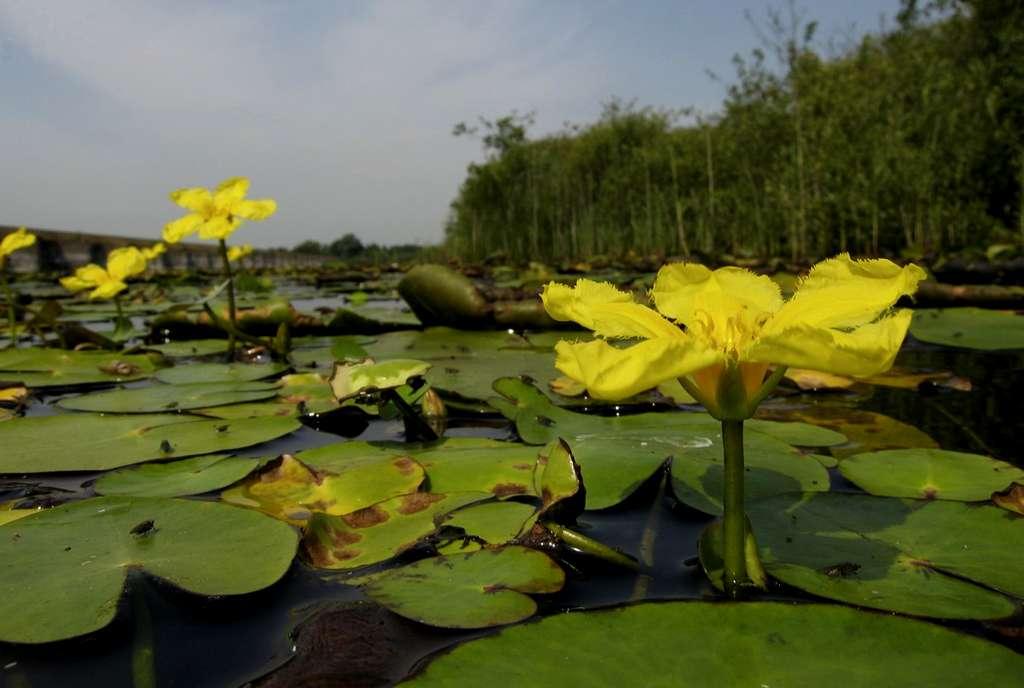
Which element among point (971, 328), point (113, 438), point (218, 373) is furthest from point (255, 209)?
point (971, 328)

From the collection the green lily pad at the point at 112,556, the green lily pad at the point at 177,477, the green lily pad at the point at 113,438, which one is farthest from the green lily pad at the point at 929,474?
the green lily pad at the point at 113,438

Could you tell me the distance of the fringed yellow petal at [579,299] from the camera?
1.97ft

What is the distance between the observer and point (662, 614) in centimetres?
56

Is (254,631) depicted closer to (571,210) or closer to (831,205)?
(831,205)

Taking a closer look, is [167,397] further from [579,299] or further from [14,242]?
[14,242]

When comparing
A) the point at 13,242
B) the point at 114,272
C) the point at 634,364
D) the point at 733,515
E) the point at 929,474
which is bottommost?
the point at 929,474

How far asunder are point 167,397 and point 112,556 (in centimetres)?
101

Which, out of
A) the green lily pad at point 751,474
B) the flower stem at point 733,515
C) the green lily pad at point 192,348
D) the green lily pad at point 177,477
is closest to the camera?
the flower stem at point 733,515

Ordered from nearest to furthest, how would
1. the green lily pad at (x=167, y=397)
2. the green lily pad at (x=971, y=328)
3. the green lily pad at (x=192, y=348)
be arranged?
the green lily pad at (x=167, y=397) → the green lily pad at (x=971, y=328) → the green lily pad at (x=192, y=348)

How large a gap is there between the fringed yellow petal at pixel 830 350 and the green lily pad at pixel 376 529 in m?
0.47

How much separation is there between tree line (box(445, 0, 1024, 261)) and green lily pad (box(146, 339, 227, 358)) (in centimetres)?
629

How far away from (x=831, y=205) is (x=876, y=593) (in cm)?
A: 782

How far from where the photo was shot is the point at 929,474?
37.9 inches

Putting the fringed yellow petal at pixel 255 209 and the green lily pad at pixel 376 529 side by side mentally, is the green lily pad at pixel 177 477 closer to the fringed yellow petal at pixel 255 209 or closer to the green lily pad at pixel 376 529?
the green lily pad at pixel 376 529
